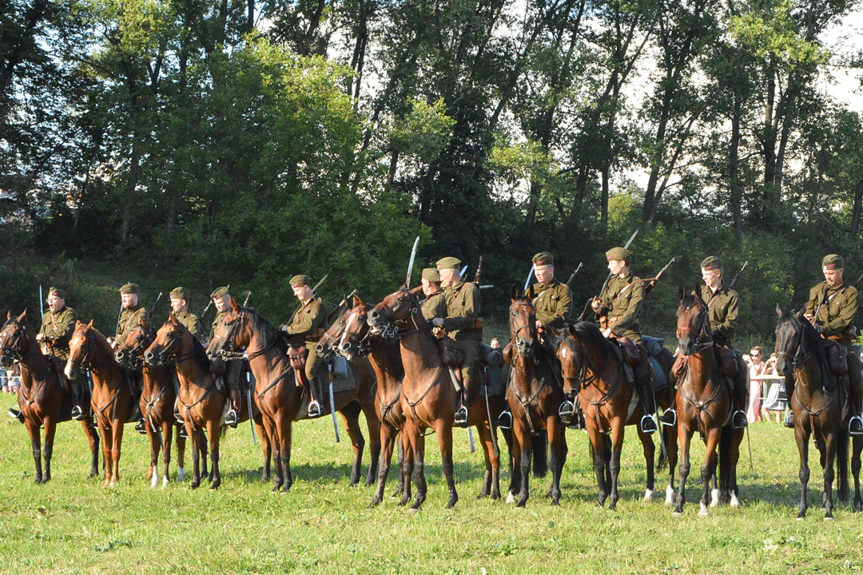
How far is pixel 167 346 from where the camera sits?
1416 centimetres

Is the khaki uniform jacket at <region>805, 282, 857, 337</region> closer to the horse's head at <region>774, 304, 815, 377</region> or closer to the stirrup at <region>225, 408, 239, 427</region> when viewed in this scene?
the horse's head at <region>774, 304, 815, 377</region>

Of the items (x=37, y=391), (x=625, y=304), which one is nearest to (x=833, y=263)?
(x=625, y=304)

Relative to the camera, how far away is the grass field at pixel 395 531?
360 inches

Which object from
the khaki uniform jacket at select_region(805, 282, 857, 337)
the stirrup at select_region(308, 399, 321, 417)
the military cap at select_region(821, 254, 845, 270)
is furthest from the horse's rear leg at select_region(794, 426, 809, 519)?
the stirrup at select_region(308, 399, 321, 417)

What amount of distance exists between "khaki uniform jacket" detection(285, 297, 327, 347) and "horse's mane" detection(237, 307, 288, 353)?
18 cm

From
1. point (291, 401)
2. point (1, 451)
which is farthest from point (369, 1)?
point (291, 401)

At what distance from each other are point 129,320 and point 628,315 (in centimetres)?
819

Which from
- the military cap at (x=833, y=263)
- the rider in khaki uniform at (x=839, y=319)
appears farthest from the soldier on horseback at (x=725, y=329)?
the military cap at (x=833, y=263)

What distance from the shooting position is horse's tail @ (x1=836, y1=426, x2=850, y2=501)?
12.0m

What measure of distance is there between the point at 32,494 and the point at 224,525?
4.35m

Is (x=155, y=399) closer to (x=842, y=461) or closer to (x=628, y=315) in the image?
(x=628, y=315)

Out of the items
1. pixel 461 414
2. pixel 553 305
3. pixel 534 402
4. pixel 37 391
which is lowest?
pixel 461 414

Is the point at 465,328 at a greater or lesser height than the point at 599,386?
greater

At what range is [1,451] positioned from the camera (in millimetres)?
19188
